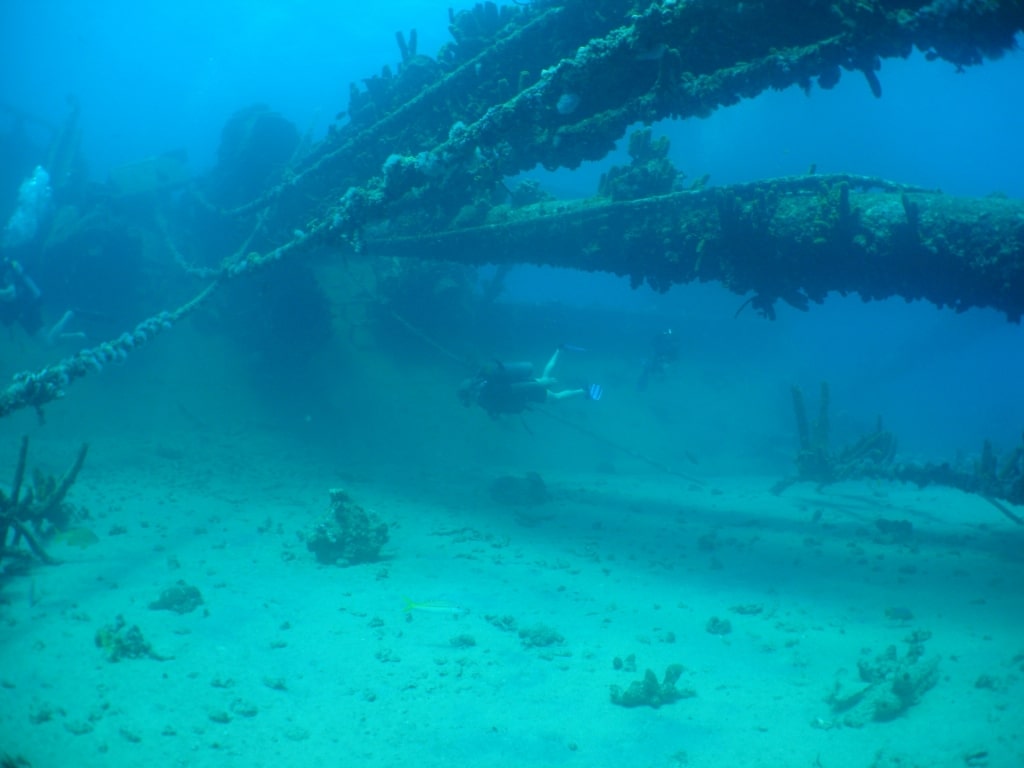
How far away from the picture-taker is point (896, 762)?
377 centimetres

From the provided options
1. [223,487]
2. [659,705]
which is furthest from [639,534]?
[223,487]

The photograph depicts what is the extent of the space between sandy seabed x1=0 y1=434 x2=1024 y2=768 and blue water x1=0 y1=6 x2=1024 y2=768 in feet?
0.11

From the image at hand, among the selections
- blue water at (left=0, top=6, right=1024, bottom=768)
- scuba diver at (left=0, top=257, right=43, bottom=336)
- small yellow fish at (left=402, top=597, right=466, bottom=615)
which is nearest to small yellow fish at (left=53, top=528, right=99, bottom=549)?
blue water at (left=0, top=6, right=1024, bottom=768)

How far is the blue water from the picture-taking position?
14.0ft

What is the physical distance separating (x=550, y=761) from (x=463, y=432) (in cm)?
1084

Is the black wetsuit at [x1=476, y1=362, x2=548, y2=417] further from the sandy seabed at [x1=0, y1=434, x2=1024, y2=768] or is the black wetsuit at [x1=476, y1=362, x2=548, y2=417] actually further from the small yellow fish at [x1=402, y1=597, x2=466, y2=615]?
the small yellow fish at [x1=402, y1=597, x2=466, y2=615]

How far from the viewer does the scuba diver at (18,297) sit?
1117cm

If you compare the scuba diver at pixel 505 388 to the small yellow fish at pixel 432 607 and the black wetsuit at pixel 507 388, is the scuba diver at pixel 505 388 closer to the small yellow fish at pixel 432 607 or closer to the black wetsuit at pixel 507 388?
the black wetsuit at pixel 507 388

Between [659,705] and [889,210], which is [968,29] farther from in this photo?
[659,705]

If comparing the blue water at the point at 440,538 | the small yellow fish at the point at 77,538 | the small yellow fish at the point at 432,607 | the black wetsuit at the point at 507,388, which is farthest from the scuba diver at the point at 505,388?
the small yellow fish at the point at 77,538

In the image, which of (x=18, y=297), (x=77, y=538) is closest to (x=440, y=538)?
(x=77, y=538)

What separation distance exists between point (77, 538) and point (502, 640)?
19.3 ft

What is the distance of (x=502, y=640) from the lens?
18.4 ft

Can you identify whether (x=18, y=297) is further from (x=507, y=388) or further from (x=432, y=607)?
(x=432, y=607)
